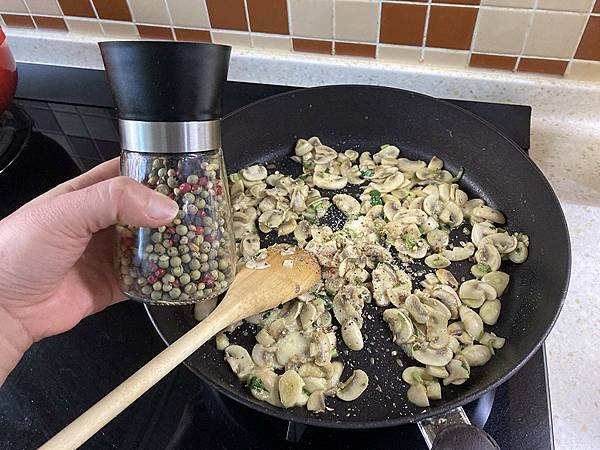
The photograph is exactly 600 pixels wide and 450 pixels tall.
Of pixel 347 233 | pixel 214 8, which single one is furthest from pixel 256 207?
pixel 214 8

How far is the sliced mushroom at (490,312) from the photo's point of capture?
0.75 m

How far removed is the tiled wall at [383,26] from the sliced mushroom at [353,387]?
587 mm

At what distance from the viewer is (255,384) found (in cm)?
68

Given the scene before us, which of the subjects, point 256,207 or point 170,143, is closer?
point 170,143

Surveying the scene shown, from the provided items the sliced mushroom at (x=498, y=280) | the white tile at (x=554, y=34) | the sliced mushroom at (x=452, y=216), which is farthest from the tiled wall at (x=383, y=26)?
the sliced mushroom at (x=498, y=280)

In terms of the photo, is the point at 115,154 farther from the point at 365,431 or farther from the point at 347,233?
the point at 365,431

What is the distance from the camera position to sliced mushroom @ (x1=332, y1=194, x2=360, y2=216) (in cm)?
89

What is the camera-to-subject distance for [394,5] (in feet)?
2.98

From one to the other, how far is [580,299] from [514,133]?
30cm

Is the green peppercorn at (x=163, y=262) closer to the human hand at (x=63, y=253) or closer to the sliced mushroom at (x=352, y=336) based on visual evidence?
the human hand at (x=63, y=253)

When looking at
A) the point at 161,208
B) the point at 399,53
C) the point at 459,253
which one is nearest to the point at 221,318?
the point at 161,208

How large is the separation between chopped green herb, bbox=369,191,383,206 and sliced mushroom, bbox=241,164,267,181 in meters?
0.19

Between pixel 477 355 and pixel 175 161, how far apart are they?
0.45 m

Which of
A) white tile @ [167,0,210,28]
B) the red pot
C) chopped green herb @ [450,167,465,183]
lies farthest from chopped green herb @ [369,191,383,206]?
the red pot
